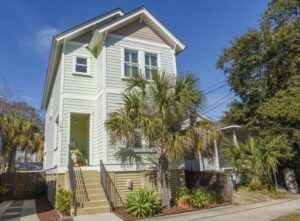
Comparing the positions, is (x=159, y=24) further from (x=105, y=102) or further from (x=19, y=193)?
(x=19, y=193)

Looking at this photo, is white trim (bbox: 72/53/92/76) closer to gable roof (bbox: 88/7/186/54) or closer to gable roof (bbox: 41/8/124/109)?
gable roof (bbox: 88/7/186/54)

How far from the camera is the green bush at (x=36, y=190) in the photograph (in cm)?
1725

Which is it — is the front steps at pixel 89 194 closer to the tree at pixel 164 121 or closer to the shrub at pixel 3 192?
the tree at pixel 164 121

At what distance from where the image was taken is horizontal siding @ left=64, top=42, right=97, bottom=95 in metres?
13.0

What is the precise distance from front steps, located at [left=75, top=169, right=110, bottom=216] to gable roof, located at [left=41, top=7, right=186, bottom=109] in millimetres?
6775

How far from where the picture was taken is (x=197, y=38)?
21.1 meters

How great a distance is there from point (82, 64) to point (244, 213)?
34.2 feet

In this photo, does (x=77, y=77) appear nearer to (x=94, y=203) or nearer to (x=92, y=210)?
(x=94, y=203)

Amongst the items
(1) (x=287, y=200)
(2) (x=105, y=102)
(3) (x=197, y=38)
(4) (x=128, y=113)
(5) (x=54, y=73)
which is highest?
(3) (x=197, y=38)

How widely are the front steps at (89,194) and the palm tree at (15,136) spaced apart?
10585 mm

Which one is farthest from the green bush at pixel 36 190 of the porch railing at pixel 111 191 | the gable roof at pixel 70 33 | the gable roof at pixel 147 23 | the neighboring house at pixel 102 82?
the gable roof at pixel 147 23

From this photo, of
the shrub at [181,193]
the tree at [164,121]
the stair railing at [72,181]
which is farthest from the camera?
the shrub at [181,193]

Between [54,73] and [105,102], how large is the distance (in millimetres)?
6871

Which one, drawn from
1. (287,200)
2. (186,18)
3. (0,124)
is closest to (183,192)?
(287,200)
